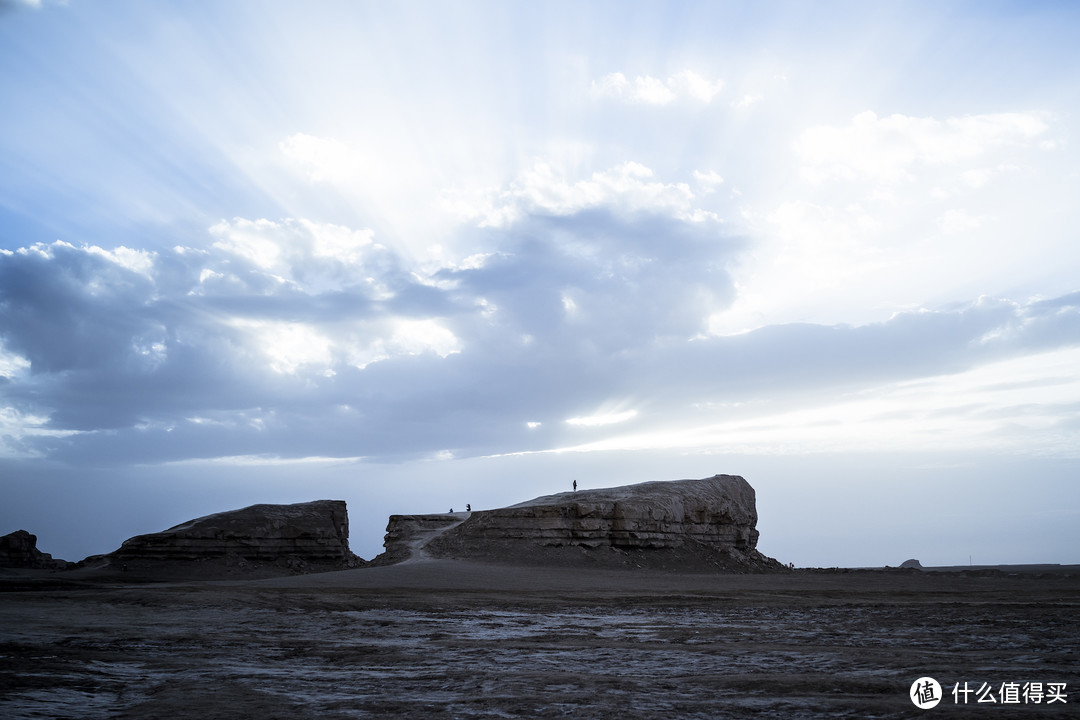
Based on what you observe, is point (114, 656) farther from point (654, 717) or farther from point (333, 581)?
point (333, 581)

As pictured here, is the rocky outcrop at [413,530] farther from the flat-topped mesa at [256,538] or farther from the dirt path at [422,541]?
the flat-topped mesa at [256,538]

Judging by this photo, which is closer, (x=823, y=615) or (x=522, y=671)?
(x=522, y=671)

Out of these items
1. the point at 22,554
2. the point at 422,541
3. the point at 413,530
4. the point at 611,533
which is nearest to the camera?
the point at 611,533

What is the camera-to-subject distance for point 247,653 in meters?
10.6

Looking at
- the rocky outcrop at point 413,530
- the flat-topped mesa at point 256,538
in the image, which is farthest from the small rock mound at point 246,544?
the rocky outcrop at point 413,530

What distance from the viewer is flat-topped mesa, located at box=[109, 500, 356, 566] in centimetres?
4056

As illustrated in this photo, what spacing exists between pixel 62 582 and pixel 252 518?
12076mm

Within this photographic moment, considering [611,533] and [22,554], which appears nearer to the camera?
[611,533]

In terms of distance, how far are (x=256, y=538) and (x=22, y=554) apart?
630 inches

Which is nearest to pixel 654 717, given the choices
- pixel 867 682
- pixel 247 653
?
pixel 867 682

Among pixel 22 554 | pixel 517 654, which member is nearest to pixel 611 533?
pixel 517 654

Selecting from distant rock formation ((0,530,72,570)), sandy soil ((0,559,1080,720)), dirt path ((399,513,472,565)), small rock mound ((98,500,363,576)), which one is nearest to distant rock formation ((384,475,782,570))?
dirt path ((399,513,472,565))

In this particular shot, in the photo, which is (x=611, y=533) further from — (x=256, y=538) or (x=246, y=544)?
(x=246, y=544)

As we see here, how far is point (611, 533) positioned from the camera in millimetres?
36531
